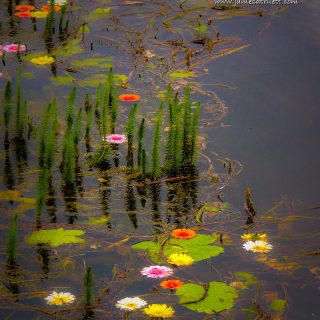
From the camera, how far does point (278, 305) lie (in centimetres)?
279

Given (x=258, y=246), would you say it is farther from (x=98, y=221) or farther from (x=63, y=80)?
(x=63, y=80)

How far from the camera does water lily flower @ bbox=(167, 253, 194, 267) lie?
3.00 metres

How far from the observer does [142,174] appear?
3.63 meters

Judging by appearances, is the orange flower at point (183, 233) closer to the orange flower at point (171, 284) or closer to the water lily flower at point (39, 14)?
the orange flower at point (171, 284)

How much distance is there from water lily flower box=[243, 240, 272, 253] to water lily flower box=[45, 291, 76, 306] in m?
0.74

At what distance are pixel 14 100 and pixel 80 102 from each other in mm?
355

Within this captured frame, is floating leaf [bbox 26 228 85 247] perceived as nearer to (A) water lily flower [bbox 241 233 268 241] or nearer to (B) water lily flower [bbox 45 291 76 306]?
(B) water lily flower [bbox 45 291 76 306]

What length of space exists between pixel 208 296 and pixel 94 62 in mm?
2386

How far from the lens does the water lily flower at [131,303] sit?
2.74 meters

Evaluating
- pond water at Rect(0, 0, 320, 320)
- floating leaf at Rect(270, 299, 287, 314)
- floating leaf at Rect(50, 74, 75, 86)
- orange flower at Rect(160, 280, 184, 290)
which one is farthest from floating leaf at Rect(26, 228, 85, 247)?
floating leaf at Rect(50, 74, 75, 86)

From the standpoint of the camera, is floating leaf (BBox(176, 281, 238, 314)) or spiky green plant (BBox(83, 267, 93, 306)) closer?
spiky green plant (BBox(83, 267, 93, 306))

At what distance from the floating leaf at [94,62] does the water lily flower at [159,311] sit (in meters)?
2.34

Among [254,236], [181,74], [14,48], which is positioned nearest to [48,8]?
[14,48]

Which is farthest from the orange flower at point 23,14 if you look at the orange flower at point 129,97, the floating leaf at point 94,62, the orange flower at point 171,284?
the orange flower at point 171,284
